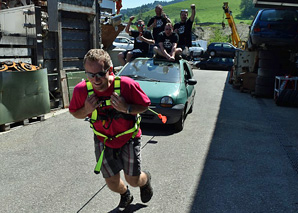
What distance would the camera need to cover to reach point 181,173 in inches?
195

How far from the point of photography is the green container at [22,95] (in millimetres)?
7332

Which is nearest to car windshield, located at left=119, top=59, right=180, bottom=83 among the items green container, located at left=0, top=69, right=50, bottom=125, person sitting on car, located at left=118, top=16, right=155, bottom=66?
person sitting on car, located at left=118, top=16, right=155, bottom=66

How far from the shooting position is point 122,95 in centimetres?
307

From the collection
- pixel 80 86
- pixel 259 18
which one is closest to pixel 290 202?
pixel 80 86

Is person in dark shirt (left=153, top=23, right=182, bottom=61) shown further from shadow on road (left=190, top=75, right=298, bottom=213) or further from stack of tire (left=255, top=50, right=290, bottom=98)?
stack of tire (left=255, top=50, right=290, bottom=98)

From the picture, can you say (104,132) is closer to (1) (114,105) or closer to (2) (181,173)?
(1) (114,105)

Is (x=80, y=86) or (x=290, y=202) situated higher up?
(x=80, y=86)

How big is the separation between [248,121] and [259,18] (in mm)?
5169

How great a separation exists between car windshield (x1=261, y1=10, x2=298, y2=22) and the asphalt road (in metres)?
4.61

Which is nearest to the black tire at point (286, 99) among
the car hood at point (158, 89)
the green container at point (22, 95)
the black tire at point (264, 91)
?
the black tire at point (264, 91)

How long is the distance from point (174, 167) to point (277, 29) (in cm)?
826

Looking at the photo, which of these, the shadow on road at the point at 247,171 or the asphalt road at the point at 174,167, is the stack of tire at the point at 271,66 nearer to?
the shadow on road at the point at 247,171

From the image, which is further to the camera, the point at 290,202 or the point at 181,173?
the point at 181,173

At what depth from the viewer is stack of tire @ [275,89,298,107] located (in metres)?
10.6
